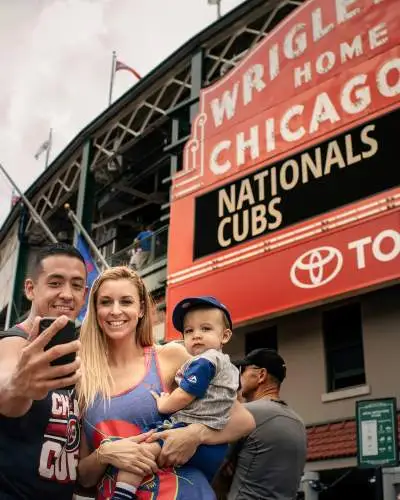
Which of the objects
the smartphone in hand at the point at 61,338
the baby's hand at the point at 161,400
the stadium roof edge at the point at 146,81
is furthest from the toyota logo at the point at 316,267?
the smartphone in hand at the point at 61,338

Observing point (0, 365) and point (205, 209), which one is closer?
point (0, 365)

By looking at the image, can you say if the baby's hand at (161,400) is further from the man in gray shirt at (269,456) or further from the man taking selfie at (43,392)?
the man in gray shirt at (269,456)

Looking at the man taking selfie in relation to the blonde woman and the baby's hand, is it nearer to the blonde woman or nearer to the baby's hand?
Answer: the blonde woman

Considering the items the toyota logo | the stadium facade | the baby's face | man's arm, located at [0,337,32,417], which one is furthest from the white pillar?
man's arm, located at [0,337,32,417]

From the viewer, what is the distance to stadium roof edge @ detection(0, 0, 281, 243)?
598 inches

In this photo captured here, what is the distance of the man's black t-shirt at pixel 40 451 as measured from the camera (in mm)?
2305

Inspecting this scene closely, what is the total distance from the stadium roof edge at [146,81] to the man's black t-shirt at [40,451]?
13779 mm

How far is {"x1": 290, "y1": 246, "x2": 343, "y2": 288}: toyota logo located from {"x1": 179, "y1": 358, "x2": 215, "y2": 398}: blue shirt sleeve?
730 centimetres

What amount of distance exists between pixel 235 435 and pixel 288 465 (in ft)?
3.58

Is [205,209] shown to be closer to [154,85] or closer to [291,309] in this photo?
[291,309]

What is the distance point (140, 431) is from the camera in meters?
2.50

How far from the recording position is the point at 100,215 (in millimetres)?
22844

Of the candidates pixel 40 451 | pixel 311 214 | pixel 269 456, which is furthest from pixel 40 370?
pixel 311 214

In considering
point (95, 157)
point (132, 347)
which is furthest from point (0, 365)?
point (95, 157)
